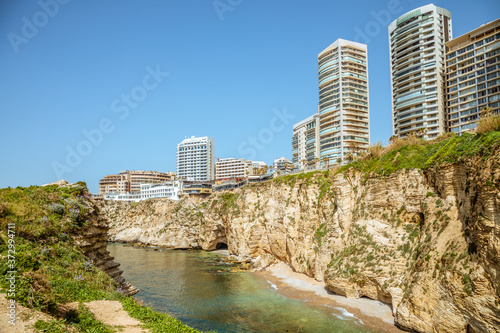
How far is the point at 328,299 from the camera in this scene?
3158cm

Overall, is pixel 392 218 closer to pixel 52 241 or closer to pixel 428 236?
pixel 428 236

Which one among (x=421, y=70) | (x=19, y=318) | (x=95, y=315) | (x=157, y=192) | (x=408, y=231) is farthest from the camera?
(x=157, y=192)

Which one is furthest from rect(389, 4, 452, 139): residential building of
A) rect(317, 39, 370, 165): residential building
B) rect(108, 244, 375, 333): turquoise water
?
rect(108, 244, 375, 333): turquoise water

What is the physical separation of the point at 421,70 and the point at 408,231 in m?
62.5

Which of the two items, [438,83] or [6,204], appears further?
[438,83]

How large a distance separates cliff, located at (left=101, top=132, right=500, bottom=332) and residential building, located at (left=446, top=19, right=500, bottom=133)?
42.2 meters

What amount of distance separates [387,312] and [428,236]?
24.8 feet

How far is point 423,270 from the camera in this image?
23109 mm

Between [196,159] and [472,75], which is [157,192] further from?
[472,75]

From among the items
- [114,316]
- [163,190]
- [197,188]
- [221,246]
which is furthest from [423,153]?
[163,190]

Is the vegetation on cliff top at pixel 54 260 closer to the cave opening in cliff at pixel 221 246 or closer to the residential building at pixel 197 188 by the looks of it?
the cave opening in cliff at pixel 221 246

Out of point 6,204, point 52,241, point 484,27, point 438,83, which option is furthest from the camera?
point 438,83

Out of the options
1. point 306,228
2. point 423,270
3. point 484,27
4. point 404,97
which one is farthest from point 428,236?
point 484,27

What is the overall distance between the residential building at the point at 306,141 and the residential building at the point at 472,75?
3675 cm
